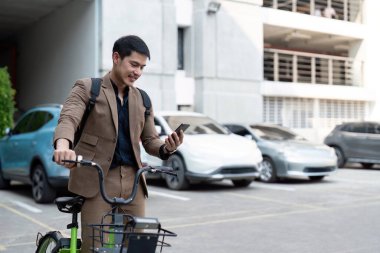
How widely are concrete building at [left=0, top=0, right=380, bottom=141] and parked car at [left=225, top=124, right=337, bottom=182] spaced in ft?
17.1

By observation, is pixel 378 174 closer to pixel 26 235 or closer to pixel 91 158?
pixel 26 235

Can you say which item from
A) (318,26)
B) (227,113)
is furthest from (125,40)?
(318,26)

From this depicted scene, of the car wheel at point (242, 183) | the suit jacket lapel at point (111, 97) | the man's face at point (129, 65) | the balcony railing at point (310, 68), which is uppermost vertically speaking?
the balcony railing at point (310, 68)

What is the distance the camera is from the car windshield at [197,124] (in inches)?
435

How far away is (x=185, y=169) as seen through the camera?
1020cm

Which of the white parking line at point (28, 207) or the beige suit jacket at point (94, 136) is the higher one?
the beige suit jacket at point (94, 136)

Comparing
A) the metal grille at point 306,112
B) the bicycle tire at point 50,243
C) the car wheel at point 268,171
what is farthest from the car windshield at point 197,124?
the metal grille at point 306,112

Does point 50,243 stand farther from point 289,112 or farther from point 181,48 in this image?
point 289,112

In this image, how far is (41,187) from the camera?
8.51 m

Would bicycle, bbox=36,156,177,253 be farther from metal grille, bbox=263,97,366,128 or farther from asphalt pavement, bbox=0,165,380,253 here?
metal grille, bbox=263,97,366,128

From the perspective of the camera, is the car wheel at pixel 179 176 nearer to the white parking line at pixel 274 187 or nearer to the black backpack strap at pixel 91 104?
the white parking line at pixel 274 187

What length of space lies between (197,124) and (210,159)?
4.82 ft

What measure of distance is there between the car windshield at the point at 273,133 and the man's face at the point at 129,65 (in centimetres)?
947

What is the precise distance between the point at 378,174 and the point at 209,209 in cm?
791
